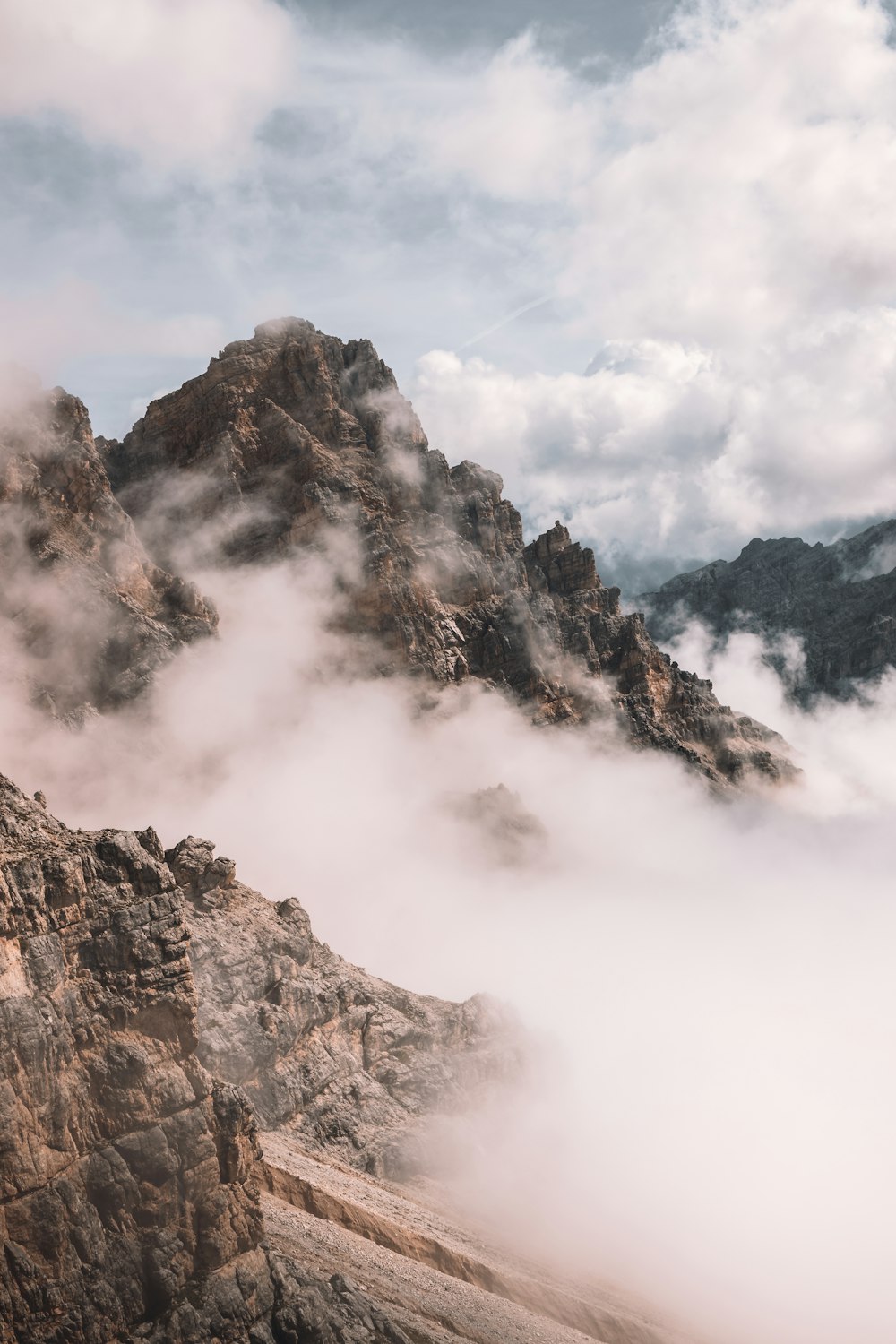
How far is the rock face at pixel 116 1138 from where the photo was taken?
35.2m

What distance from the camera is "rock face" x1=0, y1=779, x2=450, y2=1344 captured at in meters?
35.2

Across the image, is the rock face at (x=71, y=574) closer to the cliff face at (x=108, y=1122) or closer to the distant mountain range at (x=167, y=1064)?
the distant mountain range at (x=167, y=1064)

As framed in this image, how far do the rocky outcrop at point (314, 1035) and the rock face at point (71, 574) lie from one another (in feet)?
211

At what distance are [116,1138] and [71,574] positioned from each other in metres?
113

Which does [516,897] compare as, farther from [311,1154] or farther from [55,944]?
[55,944]

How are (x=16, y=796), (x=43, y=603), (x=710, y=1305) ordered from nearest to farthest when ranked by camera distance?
(x=16, y=796), (x=710, y=1305), (x=43, y=603)

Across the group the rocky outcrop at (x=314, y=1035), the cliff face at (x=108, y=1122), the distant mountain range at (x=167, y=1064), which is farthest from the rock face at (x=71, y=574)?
the cliff face at (x=108, y=1122)

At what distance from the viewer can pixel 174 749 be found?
500 ft

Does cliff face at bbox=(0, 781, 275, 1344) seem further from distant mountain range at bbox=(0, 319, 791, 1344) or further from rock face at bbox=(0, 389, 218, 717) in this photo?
rock face at bbox=(0, 389, 218, 717)

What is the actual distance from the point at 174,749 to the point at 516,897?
71553mm

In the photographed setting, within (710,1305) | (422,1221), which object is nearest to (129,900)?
(422,1221)

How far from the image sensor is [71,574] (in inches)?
5541

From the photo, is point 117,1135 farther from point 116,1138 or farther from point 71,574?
point 71,574

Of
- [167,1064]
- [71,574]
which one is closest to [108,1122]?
[167,1064]
